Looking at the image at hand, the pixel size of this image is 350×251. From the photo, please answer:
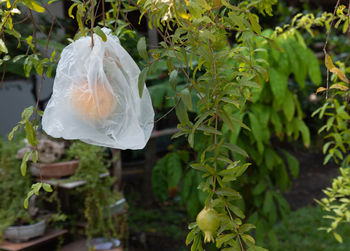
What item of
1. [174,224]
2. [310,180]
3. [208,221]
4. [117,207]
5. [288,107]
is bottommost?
[310,180]

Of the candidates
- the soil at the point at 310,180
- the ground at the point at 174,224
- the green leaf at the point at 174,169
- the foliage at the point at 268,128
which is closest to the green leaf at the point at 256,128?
the foliage at the point at 268,128

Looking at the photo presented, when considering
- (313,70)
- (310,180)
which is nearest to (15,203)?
(313,70)

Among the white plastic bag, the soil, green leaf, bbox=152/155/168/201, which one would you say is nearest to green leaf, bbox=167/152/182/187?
green leaf, bbox=152/155/168/201

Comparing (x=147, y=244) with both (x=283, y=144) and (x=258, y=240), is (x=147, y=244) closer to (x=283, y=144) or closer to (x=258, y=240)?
(x=258, y=240)

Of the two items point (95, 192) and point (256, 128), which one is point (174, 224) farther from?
point (256, 128)

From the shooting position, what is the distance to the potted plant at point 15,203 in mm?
1936

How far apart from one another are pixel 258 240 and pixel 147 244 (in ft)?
4.06

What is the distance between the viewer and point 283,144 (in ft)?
16.2

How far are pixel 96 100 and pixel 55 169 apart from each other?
1.46 metres

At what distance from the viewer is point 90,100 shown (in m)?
0.67

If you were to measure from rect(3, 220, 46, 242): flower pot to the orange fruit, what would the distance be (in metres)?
1.51

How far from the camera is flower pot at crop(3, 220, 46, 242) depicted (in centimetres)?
194

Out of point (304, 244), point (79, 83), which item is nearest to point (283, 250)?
point (304, 244)

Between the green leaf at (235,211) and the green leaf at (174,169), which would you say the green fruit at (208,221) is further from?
the green leaf at (174,169)
